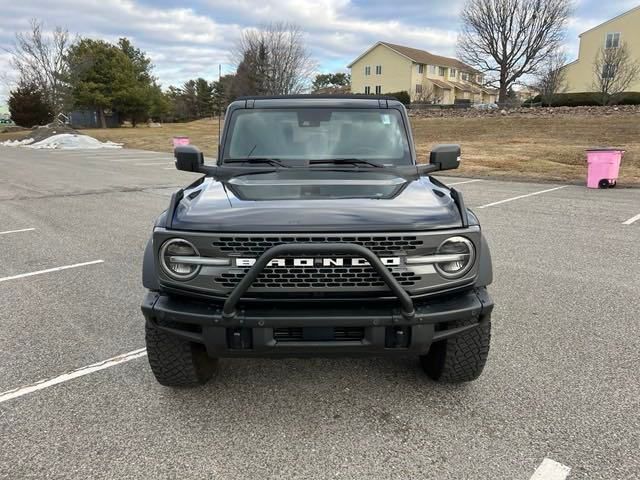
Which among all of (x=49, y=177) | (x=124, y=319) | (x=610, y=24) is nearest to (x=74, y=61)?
(x=49, y=177)

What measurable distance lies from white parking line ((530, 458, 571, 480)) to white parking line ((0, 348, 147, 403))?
8.20ft

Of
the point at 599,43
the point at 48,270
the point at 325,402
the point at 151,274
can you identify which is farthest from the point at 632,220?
the point at 599,43

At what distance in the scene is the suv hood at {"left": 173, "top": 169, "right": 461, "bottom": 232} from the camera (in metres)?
2.34

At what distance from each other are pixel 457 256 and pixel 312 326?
79 centimetres

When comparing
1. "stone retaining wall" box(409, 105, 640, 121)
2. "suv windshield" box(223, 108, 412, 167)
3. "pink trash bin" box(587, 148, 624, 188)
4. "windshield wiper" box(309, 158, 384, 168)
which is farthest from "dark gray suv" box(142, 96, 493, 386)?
"stone retaining wall" box(409, 105, 640, 121)

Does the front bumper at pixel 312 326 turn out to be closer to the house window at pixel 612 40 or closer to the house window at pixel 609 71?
the house window at pixel 609 71

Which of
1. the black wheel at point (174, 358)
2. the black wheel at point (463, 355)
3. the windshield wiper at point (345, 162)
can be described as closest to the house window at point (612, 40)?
the windshield wiper at point (345, 162)

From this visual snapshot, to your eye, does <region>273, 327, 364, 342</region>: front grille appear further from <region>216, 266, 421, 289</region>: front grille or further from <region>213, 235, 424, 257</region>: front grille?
<region>213, 235, 424, 257</region>: front grille

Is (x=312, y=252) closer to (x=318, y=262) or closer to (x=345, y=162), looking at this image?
(x=318, y=262)

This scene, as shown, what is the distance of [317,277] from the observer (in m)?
2.34

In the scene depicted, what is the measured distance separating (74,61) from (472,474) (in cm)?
5531

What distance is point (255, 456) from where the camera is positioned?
2355 millimetres

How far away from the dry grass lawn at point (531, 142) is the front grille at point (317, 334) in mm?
12473

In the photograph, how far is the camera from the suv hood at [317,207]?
2.34m
